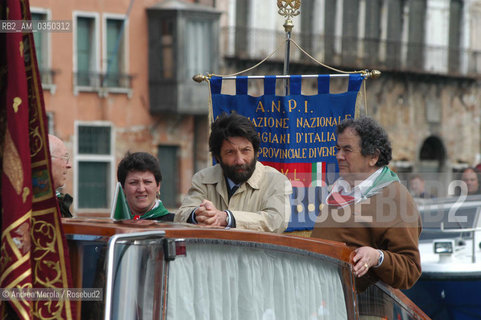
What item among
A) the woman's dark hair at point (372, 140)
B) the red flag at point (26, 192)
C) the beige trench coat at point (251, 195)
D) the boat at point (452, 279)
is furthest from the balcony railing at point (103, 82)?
the red flag at point (26, 192)

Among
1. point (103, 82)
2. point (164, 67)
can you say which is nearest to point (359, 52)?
point (164, 67)

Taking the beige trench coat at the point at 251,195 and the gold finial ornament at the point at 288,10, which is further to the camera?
the gold finial ornament at the point at 288,10

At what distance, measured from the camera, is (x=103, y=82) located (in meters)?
28.7

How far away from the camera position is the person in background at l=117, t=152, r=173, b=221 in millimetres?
5746

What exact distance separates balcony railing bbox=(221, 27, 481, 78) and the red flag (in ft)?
90.1

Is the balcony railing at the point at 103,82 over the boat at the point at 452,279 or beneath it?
over

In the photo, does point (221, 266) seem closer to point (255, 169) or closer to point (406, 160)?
point (255, 169)

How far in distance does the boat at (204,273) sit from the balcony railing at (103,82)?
82.8 feet

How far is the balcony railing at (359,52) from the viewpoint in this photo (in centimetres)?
3088

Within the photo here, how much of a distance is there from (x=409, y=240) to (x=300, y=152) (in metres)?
3.13

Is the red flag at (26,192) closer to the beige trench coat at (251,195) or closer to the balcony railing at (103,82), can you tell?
the beige trench coat at (251,195)

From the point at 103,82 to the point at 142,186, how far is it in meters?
23.3

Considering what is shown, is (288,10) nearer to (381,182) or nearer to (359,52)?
(381,182)

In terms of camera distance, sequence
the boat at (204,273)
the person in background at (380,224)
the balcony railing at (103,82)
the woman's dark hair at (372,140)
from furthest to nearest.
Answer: the balcony railing at (103,82)
the woman's dark hair at (372,140)
the person in background at (380,224)
the boat at (204,273)
